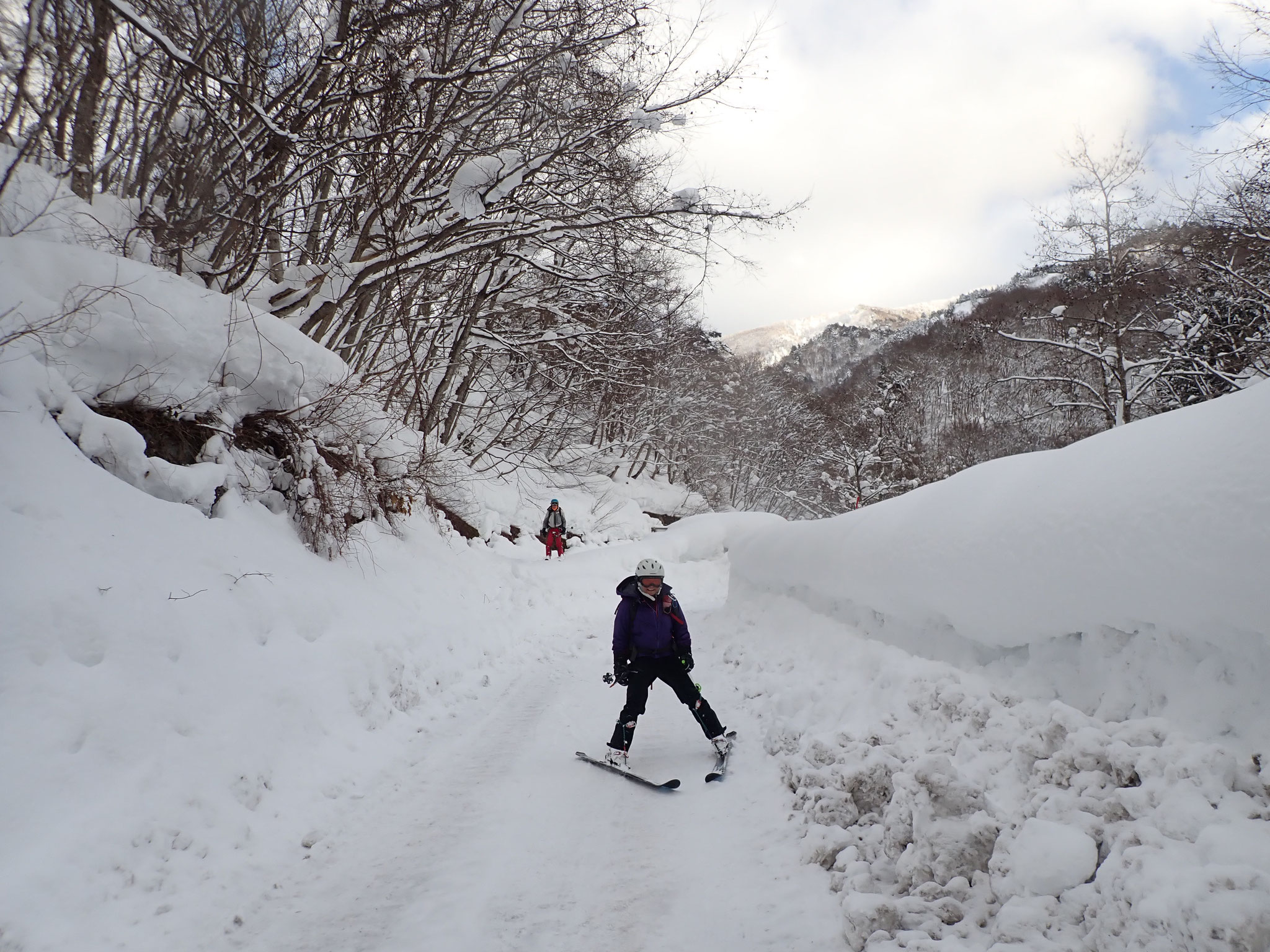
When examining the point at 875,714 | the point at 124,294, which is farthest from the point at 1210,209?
the point at 124,294

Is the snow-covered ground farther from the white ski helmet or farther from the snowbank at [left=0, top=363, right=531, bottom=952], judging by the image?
the white ski helmet

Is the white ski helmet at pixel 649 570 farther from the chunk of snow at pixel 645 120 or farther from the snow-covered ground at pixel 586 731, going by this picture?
the chunk of snow at pixel 645 120

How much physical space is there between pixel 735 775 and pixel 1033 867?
2453 millimetres

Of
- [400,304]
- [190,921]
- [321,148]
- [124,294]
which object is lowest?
[190,921]

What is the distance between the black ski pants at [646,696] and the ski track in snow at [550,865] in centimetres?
28

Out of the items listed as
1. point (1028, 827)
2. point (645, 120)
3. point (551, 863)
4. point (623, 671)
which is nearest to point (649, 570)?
point (623, 671)

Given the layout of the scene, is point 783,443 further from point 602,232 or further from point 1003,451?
point 602,232

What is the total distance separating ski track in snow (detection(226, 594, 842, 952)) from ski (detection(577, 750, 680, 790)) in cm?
6

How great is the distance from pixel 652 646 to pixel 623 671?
331 mm

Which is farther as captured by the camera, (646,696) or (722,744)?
(646,696)

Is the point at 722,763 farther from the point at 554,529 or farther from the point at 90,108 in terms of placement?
the point at 554,529

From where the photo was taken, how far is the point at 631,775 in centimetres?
478

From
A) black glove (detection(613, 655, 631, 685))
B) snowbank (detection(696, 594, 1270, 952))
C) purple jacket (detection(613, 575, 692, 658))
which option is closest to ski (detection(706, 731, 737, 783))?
snowbank (detection(696, 594, 1270, 952))

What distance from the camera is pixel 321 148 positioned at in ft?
22.9
